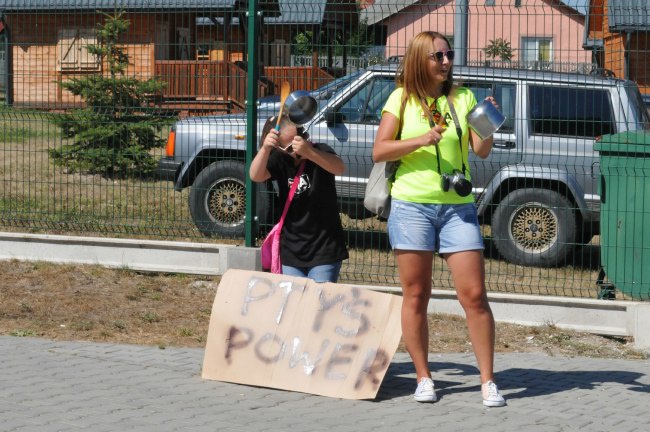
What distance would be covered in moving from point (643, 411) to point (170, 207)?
198 inches

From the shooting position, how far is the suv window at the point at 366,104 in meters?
9.51

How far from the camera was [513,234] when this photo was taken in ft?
31.5

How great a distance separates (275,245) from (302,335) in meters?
0.55

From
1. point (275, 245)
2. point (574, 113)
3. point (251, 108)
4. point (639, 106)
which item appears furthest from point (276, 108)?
point (639, 106)

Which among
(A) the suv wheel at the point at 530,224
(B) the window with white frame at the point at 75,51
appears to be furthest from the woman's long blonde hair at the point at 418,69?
(B) the window with white frame at the point at 75,51

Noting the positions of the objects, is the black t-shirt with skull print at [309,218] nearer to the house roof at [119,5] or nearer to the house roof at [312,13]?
the house roof at [312,13]

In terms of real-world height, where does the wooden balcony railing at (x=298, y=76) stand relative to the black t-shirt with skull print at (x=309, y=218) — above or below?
above

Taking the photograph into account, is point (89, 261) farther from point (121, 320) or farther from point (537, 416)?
point (537, 416)

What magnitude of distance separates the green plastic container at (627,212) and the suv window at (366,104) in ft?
6.73

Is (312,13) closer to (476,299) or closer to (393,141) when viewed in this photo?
(393,141)

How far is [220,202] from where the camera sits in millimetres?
9820

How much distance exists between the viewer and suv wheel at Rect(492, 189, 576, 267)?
31.0ft

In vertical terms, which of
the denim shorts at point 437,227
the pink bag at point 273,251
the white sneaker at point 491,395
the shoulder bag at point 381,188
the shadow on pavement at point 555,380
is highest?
the shoulder bag at point 381,188

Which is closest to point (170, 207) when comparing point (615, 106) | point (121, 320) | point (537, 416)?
point (121, 320)
